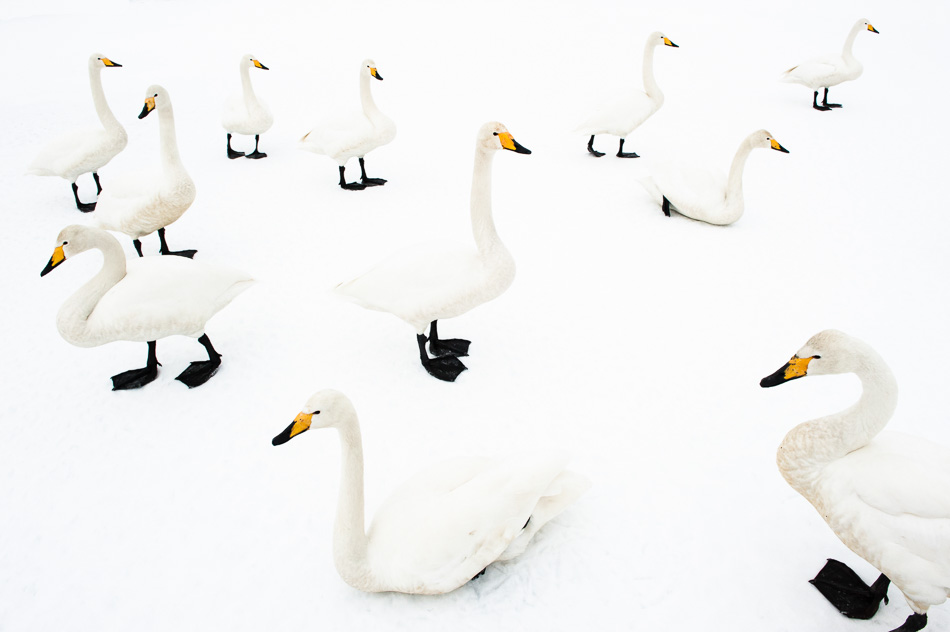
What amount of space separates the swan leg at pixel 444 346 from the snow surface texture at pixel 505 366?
8.8 inches

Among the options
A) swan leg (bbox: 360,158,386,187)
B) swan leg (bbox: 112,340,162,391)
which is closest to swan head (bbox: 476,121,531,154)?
swan leg (bbox: 112,340,162,391)

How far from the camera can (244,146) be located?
941cm

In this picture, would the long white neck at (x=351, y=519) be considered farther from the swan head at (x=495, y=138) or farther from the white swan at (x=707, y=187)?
the white swan at (x=707, y=187)

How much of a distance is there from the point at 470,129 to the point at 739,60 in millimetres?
6460

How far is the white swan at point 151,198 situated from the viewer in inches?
229

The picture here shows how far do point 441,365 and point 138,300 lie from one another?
2.17m

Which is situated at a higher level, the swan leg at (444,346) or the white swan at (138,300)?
the white swan at (138,300)

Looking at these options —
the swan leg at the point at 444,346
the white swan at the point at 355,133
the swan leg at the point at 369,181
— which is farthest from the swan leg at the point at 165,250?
the swan leg at the point at 444,346

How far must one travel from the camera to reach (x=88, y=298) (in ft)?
14.3

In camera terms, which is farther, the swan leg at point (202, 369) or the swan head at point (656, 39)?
the swan head at point (656, 39)

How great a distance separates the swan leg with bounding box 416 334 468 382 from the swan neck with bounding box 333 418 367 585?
171 cm

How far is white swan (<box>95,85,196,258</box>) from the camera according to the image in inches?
229

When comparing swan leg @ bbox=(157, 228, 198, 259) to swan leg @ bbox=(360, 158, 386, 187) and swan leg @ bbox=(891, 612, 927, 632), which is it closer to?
swan leg @ bbox=(360, 158, 386, 187)

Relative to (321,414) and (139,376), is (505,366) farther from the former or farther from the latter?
(139,376)
